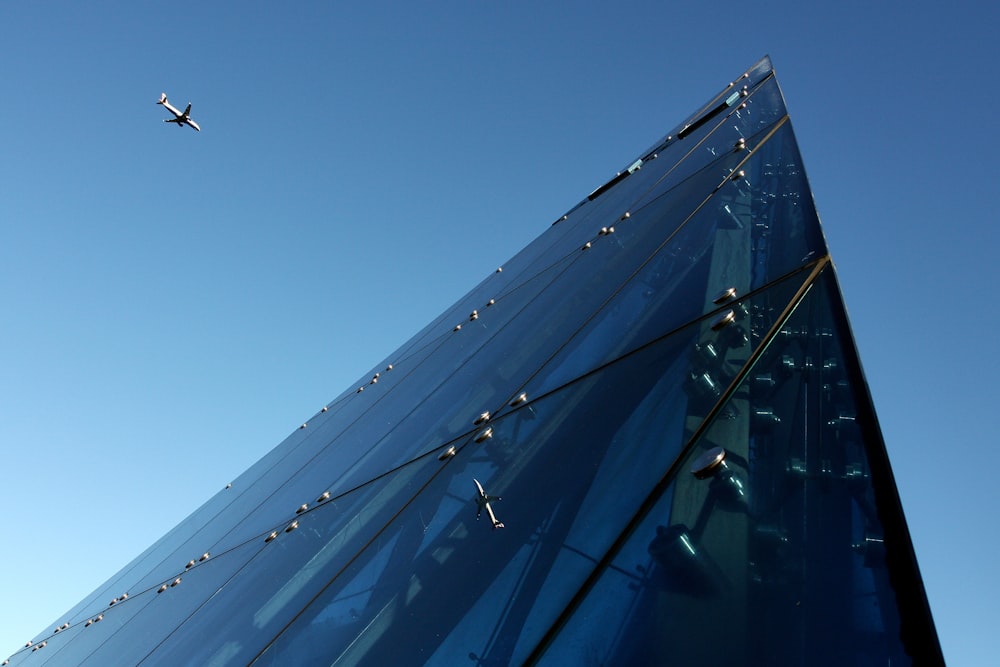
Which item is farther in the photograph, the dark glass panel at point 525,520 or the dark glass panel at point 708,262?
the dark glass panel at point 708,262

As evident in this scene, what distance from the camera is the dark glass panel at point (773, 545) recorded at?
5.02 feet

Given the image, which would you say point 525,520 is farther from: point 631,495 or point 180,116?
point 180,116

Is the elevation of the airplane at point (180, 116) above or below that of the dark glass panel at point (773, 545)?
above

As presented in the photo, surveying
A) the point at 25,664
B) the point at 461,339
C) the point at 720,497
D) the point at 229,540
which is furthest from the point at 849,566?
the point at 25,664

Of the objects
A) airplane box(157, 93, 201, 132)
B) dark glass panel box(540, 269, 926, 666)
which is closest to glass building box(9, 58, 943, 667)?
dark glass panel box(540, 269, 926, 666)

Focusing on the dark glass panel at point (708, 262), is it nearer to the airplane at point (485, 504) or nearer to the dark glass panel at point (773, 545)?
the dark glass panel at point (773, 545)

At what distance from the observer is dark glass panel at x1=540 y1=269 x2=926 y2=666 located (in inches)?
60.2

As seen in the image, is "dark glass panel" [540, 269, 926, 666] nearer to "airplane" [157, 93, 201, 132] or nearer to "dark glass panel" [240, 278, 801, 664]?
"dark glass panel" [240, 278, 801, 664]

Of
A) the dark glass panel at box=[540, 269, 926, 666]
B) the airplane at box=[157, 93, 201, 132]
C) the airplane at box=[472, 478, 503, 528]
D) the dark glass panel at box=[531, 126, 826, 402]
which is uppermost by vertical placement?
the airplane at box=[157, 93, 201, 132]

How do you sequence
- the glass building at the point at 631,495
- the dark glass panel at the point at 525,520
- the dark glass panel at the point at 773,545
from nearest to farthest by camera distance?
the dark glass panel at the point at 773,545
the glass building at the point at 631,495
the dark glass panel at the point at 525,520

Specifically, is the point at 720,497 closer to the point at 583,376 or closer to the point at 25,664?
the point at 583,376

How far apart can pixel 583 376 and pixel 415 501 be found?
0.89 m

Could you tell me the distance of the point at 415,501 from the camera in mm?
3570

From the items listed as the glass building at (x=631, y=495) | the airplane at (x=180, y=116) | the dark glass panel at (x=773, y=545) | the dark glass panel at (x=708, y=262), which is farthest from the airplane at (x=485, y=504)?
the airplane at (x=180, y=116)
